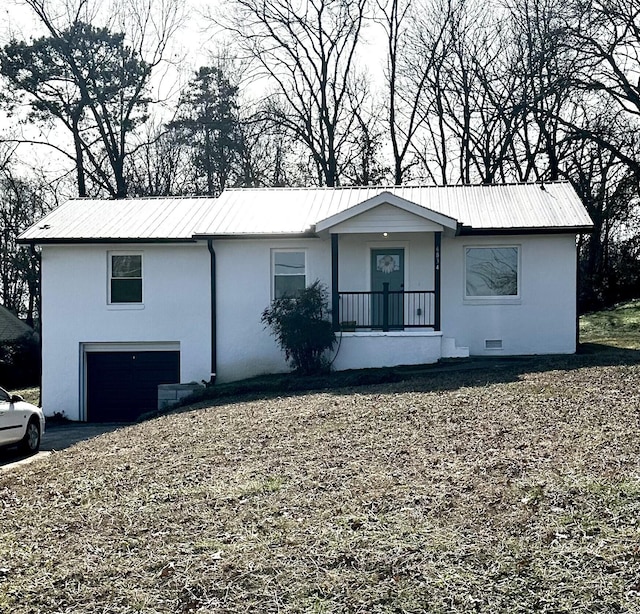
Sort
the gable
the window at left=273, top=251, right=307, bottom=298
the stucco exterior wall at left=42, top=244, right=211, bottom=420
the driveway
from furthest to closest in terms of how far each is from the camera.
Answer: the stucco exterior wall at left=42, top=244, right=211, bottom=420, the window at left=273, top=251, right=307, bottom=298, the gable, the driveway

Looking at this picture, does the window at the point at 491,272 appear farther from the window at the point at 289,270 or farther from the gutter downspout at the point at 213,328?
the gutter downspout at the point at 213,328

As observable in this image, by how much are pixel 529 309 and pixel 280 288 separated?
562 centimetres

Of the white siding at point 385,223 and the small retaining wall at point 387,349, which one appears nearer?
the white siding at point 385,223

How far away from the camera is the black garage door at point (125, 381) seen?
723 inches

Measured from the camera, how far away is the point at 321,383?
48.6 ft

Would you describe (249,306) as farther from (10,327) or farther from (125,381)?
(10,327)

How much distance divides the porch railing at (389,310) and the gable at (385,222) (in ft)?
4.68

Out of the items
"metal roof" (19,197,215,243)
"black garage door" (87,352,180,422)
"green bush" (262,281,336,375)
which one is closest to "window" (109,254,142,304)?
"metal roof" (19,197,215,243)

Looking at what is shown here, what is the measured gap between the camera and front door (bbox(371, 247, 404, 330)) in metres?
17.9

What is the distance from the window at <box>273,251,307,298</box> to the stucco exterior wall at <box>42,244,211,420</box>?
5.31ft

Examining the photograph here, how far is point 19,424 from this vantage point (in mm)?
12680

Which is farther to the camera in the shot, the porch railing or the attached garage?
the attached garage

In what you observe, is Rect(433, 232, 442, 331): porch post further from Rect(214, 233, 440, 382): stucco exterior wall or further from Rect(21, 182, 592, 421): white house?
Rect(214, 233, 440, 382): stucco exterior wall

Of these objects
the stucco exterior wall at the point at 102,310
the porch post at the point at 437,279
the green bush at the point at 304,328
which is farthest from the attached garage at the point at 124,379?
the porch post at the point at 437,279
